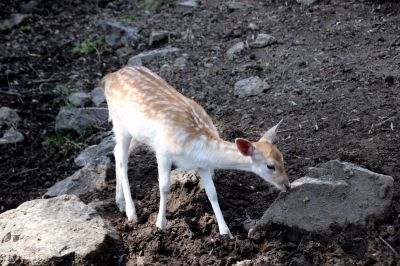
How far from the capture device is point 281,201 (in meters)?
4.95

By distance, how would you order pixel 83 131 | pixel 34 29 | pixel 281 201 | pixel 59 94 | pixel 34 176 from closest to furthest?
pixel 281 201
pixel 34 176
pixel 83 131
pixel 59 94
pixel 34 29

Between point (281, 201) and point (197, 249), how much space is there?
0.68 meters

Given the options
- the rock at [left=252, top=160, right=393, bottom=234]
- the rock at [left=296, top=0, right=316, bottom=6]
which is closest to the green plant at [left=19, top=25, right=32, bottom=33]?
the rock at [left=296, top=0, right=316, bottom=6]

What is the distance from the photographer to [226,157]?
201 inches

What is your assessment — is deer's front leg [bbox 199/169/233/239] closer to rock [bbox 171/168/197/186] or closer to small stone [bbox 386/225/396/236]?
rock [bbox 171/168/197/186]

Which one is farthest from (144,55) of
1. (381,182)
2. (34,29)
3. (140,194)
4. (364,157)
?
(381,182)

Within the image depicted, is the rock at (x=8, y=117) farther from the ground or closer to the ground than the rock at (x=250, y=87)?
closer to the ground

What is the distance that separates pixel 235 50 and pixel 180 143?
3.72m

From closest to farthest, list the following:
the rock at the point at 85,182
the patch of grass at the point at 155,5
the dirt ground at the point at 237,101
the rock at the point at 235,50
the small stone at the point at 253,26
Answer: the dirt ground at the point at 237,101 → the rock at the point at 85,182 → the rock at the point at 235,50 → the small stone at the point at 253,26 → the patch of grass at the point at 155,5

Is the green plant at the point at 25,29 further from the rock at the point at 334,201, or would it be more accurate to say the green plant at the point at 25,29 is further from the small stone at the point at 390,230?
the small stone at the point at 390,230

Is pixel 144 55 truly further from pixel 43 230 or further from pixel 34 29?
pixel 43 230

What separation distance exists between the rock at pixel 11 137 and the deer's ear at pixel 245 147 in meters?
3.84

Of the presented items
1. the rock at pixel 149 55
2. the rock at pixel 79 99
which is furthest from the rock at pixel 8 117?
the rock at pixel 149 55

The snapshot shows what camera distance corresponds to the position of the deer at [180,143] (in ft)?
16.3
